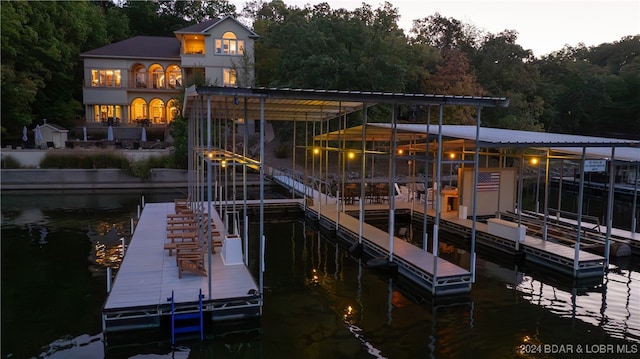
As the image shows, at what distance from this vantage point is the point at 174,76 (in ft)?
155

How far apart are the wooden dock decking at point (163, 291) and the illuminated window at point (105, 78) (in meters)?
36.2

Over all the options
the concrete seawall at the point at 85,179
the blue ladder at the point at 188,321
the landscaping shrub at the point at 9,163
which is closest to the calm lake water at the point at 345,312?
the blue ladder at the point at 188,321

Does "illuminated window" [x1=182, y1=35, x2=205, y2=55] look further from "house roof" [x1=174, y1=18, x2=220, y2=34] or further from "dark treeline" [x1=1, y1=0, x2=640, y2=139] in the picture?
"dark treeline" [x1=1, y1=0, x2=640, y2=139]

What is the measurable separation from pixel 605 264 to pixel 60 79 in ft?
148

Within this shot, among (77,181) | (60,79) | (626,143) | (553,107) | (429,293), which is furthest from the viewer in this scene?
(553,107)

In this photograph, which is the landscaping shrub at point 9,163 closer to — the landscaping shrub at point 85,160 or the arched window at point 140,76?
the landscaping shrub at point 85,160

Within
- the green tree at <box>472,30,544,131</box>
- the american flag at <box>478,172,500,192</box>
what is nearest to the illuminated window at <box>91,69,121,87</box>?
the green tree at <box>472,30,544,131</box>

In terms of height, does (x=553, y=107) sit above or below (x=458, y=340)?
above

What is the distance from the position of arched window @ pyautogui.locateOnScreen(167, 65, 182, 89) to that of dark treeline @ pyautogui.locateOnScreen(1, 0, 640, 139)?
26.5 feet

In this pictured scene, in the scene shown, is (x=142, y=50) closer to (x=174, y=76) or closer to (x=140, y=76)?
(x=140, y=76)

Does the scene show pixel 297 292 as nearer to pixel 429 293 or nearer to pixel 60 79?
pixel 429 293

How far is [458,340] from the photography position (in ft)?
32.1

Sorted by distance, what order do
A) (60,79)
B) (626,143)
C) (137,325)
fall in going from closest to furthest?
1. (137,325)
2. (626,143)
3. (60,79)

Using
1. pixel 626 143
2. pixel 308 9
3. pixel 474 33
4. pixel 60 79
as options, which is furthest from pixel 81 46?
pixel 626 143
